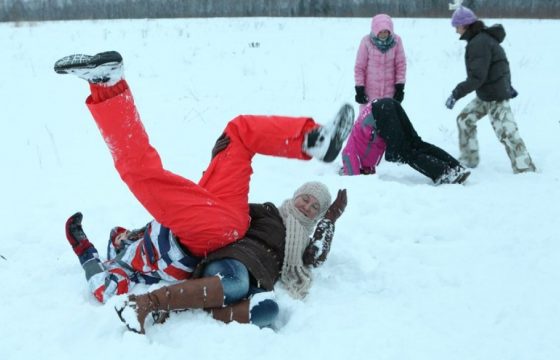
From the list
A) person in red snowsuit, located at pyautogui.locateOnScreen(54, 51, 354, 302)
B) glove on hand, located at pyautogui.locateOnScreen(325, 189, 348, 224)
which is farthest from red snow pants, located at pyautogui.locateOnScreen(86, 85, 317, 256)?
→ glove on hand, located at pyautogui.locateOnScreen(325, 189, 348, 224)

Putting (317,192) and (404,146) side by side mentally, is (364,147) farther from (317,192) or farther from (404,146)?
(317,192)

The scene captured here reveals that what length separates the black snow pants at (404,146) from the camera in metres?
4.75

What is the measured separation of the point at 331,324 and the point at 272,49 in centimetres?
945

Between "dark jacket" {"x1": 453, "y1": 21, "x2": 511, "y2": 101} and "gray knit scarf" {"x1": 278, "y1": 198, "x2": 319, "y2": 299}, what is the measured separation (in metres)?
2.75

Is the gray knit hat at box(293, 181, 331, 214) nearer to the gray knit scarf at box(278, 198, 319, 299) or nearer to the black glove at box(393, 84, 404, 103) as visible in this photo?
the gray knit scarf at box(278, 198, 319, 299)

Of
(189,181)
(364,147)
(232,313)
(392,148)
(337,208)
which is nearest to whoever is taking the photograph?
(232,313)

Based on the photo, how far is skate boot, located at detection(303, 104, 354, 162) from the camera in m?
2.65

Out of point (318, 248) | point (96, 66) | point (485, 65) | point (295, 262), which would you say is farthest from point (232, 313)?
point (485, 65)

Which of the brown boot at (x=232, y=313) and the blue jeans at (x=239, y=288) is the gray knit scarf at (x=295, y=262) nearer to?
the blue jeans at (x=239, y=288)

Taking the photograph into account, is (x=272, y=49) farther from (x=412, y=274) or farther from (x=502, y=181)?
(x=412, y=274)

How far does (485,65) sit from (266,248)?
10.4 feet

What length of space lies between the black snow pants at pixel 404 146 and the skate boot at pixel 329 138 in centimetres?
217

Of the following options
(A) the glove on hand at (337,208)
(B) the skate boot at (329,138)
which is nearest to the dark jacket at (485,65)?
(A) the glove on hand at (337,208)

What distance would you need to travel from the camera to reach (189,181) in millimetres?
2811
